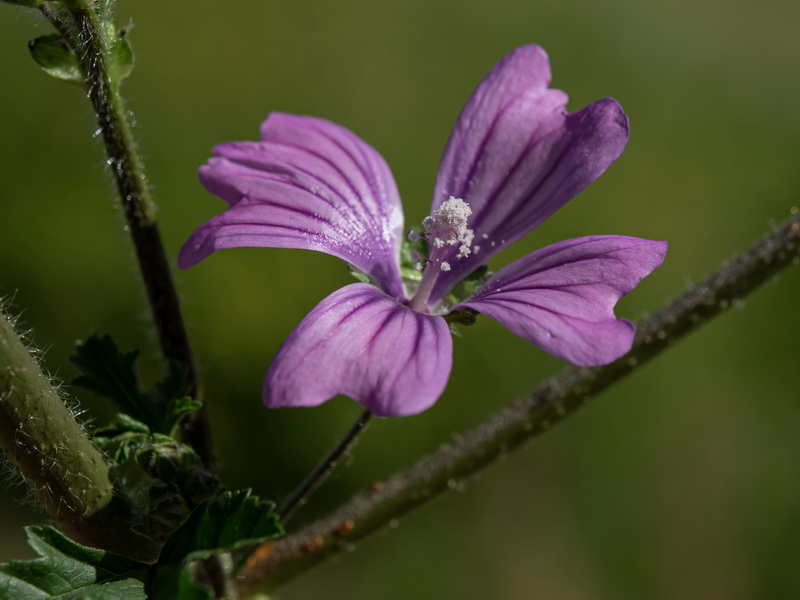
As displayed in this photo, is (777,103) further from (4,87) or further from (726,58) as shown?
(4,87)

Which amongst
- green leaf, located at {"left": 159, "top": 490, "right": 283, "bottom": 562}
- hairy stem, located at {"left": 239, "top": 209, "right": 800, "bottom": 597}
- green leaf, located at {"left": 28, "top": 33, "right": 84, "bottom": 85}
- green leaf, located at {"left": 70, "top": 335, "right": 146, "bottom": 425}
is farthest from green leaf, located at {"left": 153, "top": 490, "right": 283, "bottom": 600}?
green leaf, located at {"left": 28, "top": 33, "right": 84, "bottom": 85}

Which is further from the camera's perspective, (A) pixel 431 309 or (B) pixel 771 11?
(B) pixel 771 11

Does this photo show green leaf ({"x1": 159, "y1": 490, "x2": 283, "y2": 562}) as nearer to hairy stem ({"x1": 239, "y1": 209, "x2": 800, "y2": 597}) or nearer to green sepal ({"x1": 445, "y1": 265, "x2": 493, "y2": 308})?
hairy stem ({"x1": 239, "y1": 209, "x2": 800, "y2": 597})

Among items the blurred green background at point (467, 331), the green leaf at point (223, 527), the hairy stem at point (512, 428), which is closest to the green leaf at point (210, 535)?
the green leaf at point (223, 527)

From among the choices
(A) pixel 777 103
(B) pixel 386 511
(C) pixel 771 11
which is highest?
(C) pixel 771 11

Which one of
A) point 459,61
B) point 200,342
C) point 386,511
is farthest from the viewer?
point 459,61

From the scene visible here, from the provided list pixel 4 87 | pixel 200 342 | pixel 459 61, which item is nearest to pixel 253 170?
pixel 200 342
